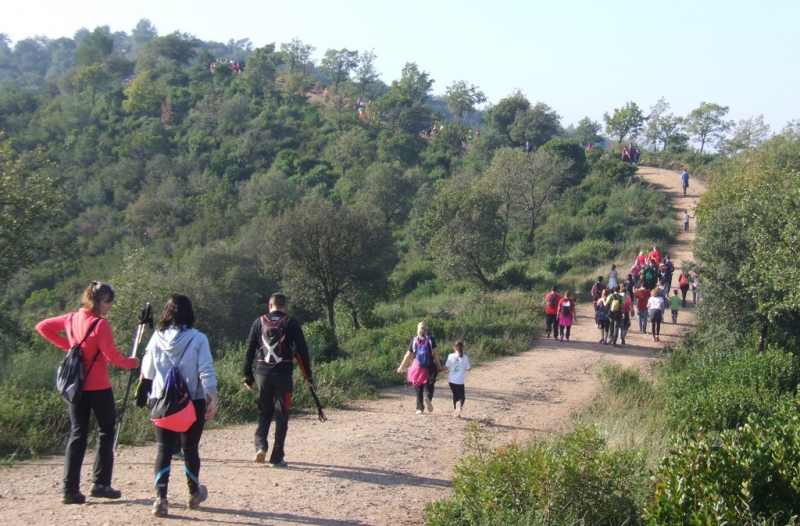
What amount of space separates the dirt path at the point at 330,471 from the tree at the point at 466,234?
1366cm

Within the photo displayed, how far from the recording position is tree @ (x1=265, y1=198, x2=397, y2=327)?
883 inches

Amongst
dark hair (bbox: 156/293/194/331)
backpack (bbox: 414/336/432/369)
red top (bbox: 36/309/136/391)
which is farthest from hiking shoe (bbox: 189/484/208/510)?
backpack (bbox: 414/336/432/369)

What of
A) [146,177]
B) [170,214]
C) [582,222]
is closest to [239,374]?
[582,222]

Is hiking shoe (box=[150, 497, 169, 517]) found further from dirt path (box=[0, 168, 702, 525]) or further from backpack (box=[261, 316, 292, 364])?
backpack (box=[261, 316, 292, 364])

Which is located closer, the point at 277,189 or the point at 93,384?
the point at 93,384

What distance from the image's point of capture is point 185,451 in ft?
17.2

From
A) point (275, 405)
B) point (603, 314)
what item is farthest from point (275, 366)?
point (603, 314)

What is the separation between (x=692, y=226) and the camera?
3422 centimetres

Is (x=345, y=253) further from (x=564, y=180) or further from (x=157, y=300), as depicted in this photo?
(x=564, y=180)

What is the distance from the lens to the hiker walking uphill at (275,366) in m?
6.43

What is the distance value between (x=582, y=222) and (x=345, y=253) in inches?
653

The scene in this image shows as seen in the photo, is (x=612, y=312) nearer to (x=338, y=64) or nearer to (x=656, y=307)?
(x=656, y=307)

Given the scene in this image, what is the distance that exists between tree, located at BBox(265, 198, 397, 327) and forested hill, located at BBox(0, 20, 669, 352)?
1.9 inches

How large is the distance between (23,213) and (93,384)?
32.9 feet
